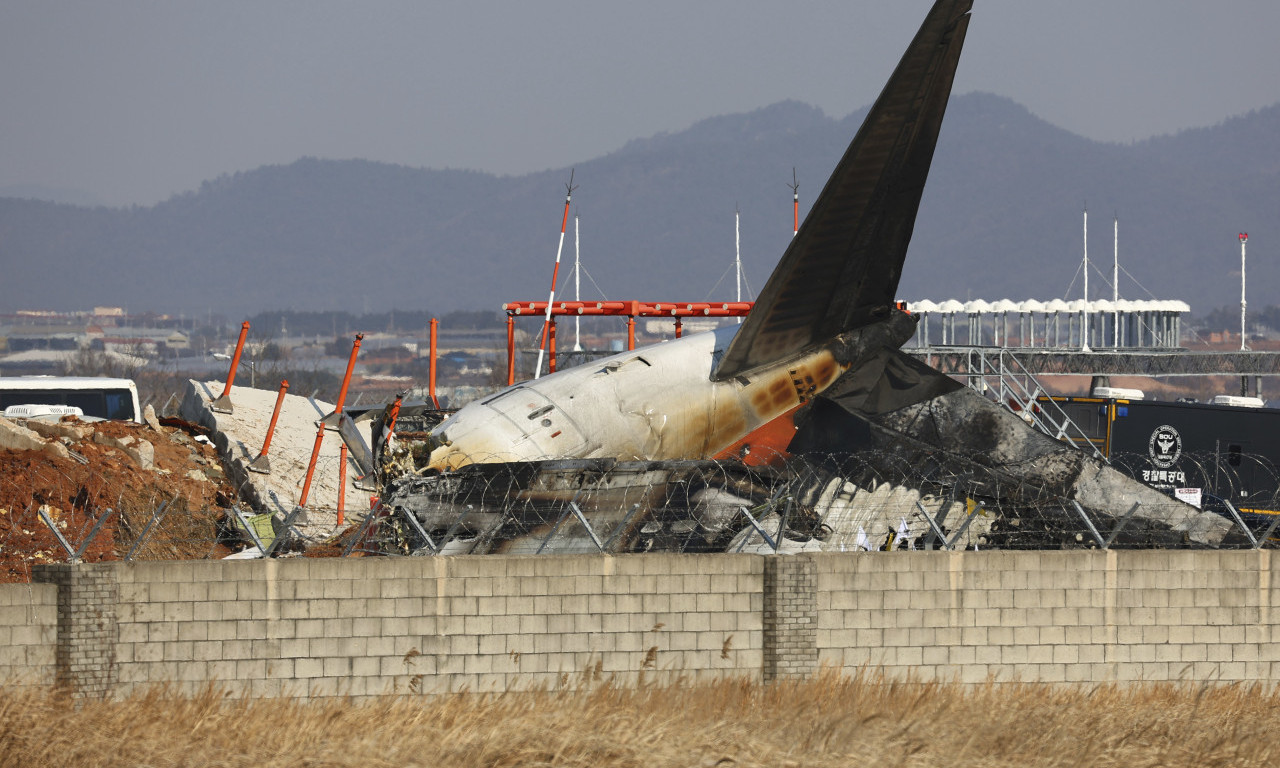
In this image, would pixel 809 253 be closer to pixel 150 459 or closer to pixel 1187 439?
pixel 150 459

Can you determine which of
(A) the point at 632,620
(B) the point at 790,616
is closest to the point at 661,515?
(A) the point at 632,620

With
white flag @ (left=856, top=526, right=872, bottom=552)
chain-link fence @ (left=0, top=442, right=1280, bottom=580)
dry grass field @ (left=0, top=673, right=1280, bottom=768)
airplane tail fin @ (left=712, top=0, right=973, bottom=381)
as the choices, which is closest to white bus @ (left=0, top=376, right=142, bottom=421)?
chain-link fence @ (left=0, top=442, right=1280, bottom=580)

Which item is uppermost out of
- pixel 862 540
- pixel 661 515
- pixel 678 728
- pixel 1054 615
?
pixel 661 515

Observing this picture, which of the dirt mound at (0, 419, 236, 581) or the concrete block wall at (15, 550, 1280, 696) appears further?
the dirt mound at (0, 419, 236, 581)

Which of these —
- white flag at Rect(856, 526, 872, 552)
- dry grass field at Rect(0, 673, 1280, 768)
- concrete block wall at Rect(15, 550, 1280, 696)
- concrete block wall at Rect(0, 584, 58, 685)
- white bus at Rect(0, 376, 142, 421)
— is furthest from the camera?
white bus at Rect(0, 376, 142, 421)

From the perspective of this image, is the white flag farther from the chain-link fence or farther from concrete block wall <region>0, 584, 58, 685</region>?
concrete block wall <region>0, 584, 58, 685</region>

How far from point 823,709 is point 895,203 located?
39.5 feet

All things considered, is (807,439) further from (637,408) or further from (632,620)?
(632,620)

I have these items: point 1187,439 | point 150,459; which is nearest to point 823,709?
point 150,459

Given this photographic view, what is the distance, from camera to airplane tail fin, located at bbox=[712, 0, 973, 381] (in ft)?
88.5

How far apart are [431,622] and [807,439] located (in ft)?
35.8

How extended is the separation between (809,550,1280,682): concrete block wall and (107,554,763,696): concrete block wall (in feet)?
5.08

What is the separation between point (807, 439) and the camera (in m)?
28.5

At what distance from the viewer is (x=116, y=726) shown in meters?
17.6
